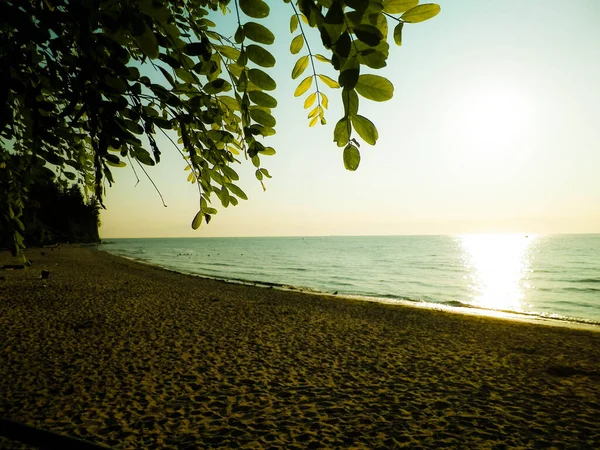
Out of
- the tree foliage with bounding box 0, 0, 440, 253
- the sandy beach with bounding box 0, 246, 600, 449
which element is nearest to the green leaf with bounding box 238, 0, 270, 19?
the tree foliage with bounding box 0, 0, 440, 253

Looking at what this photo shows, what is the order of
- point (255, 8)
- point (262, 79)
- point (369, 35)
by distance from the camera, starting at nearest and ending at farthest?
point (369, 35)
point (255, 8)
point (262, 79)

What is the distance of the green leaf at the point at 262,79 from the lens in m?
1.12

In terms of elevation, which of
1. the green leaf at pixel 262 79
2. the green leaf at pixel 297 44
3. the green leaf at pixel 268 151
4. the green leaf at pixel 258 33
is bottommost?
the green leaf at pixel 268 151

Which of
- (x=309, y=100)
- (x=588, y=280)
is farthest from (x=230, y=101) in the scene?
(x=588, y=280)

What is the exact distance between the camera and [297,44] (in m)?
1.23

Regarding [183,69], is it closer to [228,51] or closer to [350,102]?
[228,51]

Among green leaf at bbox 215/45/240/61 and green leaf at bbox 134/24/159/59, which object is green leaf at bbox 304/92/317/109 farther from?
green leaf at bbox 134/24/159/59

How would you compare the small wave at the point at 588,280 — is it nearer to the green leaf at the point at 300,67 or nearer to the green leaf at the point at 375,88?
the green leaf at the point at 300,67

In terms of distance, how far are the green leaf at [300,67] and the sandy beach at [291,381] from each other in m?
5.06

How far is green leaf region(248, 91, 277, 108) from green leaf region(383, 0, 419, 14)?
1.55 ft

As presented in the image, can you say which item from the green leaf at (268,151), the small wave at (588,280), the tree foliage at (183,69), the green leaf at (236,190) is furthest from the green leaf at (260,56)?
the small wave at (588,280)

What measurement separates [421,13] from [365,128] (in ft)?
1.23

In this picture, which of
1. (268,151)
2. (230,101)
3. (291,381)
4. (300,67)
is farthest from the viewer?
(291,381)

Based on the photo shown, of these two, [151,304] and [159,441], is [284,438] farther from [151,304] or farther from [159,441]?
[151,304]
